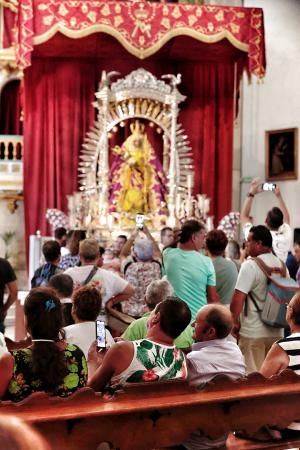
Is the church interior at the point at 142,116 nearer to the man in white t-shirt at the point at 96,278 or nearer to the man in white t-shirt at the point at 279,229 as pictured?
the man in white t-shirt at the point at 279,229

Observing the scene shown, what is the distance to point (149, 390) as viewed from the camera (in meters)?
3.43

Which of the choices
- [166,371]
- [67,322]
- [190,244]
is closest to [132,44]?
[190,244]

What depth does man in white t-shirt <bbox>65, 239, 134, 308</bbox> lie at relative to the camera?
221 inches

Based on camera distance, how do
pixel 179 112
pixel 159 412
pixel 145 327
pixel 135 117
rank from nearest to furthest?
pixel 159 412, pixel 145 327, pixel 135 117, pixel 179 112

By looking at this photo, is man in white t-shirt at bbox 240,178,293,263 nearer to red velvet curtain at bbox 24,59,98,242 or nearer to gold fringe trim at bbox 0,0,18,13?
red velvet curtain at bbox 24,59,98,242

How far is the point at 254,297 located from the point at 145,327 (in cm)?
121

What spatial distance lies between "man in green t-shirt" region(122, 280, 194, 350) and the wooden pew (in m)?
0.77

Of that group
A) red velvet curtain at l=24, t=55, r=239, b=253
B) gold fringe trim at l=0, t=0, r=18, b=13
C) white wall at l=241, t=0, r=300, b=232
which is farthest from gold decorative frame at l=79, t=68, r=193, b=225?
gold fringe trim at l=0, t=0, r=18, b=13

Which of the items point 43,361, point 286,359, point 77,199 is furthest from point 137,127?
point 43,361

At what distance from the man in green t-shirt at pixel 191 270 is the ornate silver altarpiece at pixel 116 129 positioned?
6.93m

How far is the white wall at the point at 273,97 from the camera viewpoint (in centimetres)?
1407

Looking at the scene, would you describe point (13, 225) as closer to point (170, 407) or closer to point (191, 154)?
point (191, 154)

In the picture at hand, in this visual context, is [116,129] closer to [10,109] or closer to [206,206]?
[206,206]

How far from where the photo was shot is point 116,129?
13.2m
